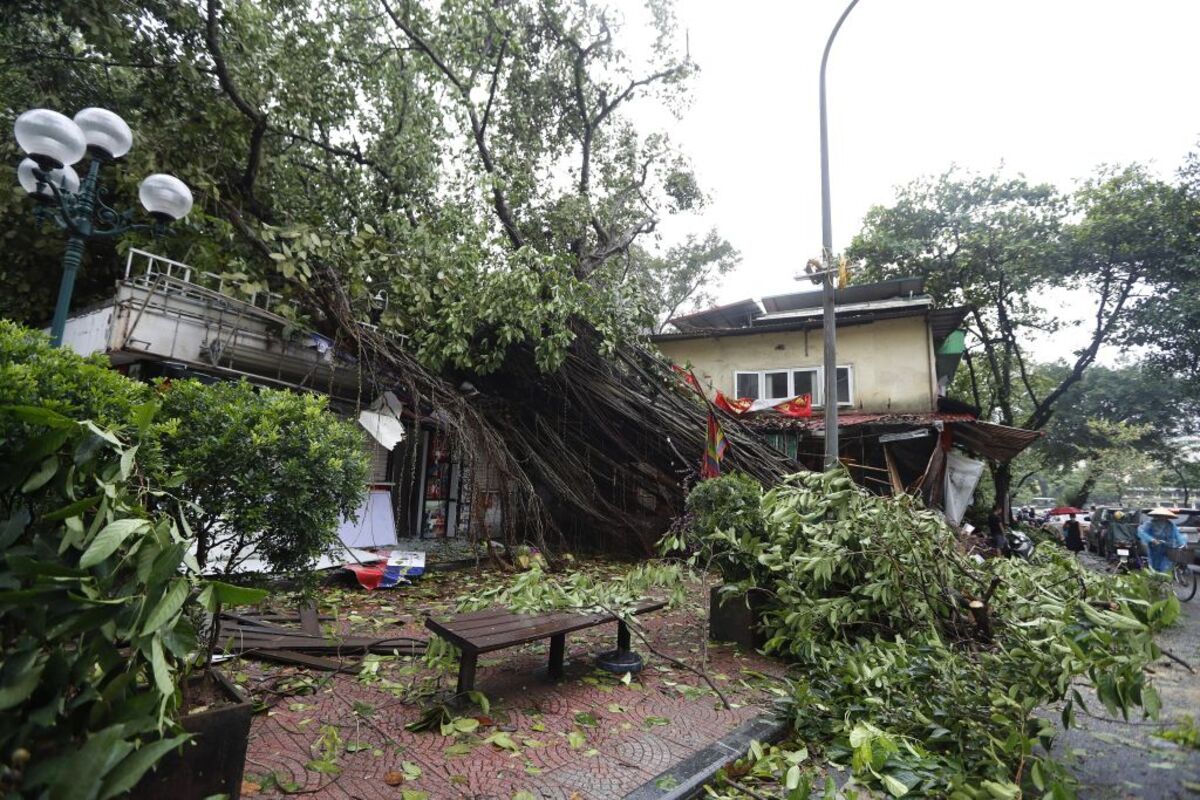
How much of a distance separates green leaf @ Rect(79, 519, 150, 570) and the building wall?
12.4 metres

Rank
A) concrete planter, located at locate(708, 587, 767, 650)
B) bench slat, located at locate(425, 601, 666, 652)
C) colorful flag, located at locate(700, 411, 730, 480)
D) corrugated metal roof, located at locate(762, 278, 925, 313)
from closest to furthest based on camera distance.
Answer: bench slat, located at locate(425, 601, 666, 652), concrete planter, located at locate(708, 587, 767, 650), colorful flag, located at locate(700, 411, 730, 480), corrugated metal roof, located at locate(762, 278, 925, 313)

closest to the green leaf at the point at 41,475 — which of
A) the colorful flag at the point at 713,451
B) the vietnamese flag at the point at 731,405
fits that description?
the colorful flag at the point at 713,451

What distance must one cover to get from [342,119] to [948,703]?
11777mm

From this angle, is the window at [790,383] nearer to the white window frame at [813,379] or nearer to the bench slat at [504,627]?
the white window frame at [813,379]

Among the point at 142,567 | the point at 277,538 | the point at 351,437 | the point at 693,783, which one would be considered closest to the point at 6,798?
the point at 142,567

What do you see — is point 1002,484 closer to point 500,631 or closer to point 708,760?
point 708,760

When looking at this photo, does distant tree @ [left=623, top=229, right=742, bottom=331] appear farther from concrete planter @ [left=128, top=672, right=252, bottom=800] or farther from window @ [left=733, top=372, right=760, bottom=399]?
concrete planter @ [left=128, top=672, right=252, bottom=800]

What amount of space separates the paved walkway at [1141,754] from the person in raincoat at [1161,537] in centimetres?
831

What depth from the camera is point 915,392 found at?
12766mm

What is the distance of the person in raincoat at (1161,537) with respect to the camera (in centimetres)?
982

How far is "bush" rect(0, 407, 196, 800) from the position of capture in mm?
1331

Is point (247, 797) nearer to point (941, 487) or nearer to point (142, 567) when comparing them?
point (142, 567)

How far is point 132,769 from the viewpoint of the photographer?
4.52 ft

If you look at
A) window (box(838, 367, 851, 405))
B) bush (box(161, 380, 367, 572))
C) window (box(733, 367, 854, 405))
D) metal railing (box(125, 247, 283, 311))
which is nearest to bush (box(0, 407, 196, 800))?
bush (box(161, 380, 367, 572))
